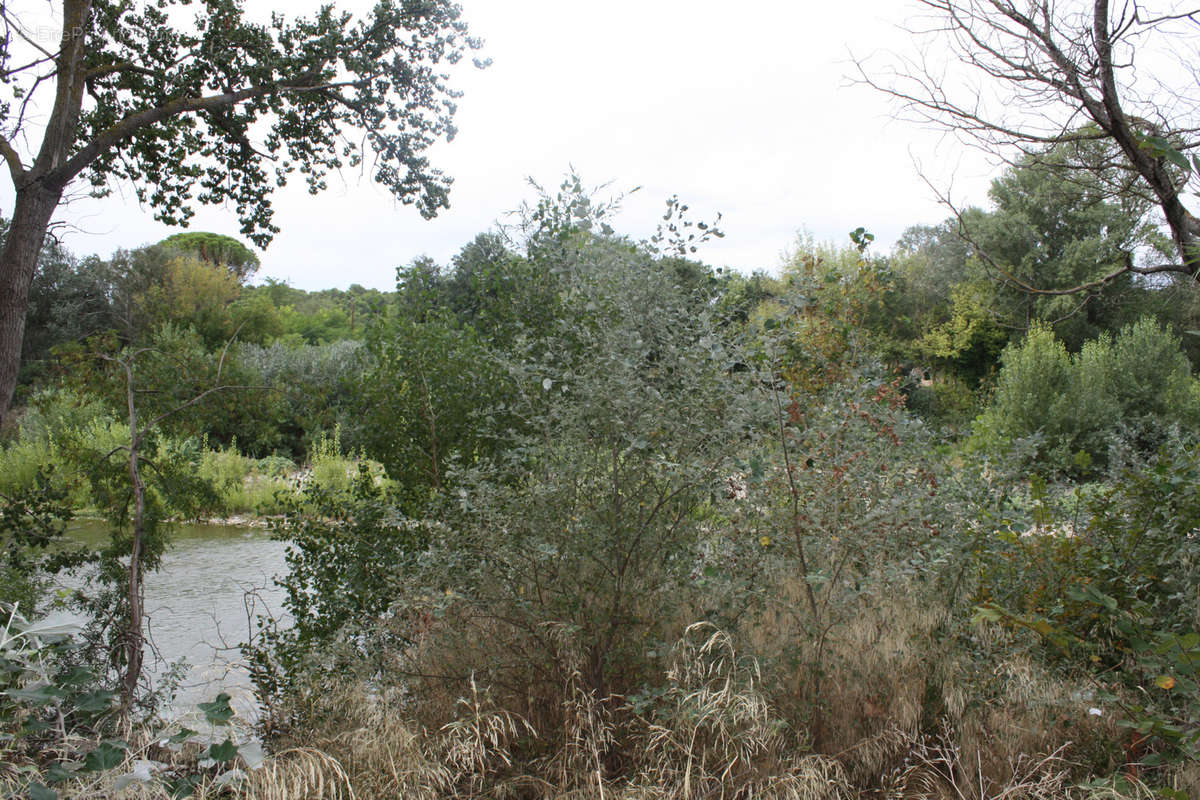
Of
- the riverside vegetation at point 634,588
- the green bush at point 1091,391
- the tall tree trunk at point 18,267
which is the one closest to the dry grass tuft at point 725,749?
the riverside vegetation at point 634,588

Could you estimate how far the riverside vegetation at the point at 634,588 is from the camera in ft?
8.55

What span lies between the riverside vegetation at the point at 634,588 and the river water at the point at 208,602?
515 mm

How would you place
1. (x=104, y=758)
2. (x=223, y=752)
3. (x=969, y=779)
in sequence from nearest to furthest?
1. (x=104, y=758)
2. (x=223, y=752)
3. (x=969, y=779)

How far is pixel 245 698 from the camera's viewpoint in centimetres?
350

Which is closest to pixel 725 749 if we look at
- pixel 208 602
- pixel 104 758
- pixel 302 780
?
pixel 302 780

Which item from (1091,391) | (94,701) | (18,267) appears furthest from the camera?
(1091,391)

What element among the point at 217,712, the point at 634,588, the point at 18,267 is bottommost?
the point at 217,712

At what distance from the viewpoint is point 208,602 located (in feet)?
21.6

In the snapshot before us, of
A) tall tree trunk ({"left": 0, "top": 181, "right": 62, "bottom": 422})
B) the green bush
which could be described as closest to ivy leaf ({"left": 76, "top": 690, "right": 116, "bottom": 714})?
tall tree trunk ({"left": 0, "top": 181, "right": 62, "bottom": 422})

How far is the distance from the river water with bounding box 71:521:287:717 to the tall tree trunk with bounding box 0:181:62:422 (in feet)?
4.53

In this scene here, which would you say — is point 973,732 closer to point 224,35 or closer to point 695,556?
point 695,556

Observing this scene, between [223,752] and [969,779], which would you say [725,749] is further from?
[223,752]

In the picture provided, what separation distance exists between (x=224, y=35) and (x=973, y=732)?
659 centimetres

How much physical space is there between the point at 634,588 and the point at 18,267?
4.35 m
